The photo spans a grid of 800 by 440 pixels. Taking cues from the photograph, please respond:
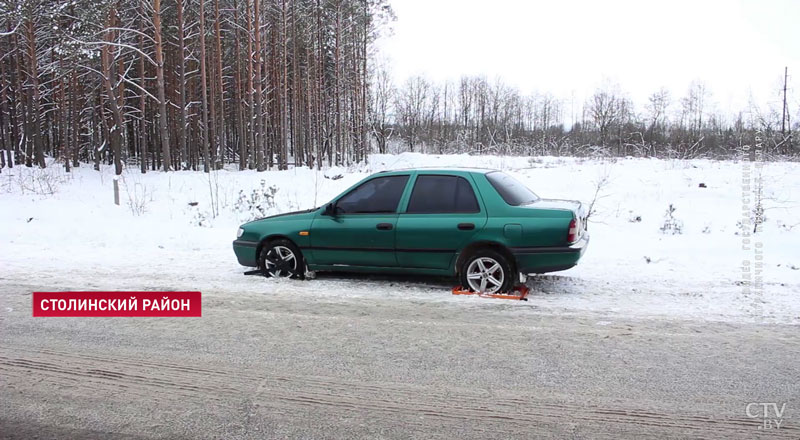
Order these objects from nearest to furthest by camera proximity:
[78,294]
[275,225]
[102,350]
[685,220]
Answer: [102,350]
[78,294]
[275,225]
[685,220]

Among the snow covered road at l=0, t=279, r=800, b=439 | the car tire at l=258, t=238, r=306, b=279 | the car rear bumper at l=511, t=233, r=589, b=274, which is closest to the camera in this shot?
the snow covered road at l=0, t=279, r=800, b=439

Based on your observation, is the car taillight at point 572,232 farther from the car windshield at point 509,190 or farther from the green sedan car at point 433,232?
the car windshield at point 509,190

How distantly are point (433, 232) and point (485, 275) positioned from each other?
81cm

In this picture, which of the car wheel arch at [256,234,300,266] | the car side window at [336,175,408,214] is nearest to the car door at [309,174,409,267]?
the car side window at [336,175,408,214]

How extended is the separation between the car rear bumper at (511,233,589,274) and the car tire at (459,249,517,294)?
0.16 meters

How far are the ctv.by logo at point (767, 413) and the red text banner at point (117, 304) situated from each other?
195 inches

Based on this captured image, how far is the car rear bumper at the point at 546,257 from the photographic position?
587 centimetres

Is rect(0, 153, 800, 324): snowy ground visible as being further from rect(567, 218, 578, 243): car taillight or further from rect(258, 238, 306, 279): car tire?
rect(567, 218, 578, 243): car taillight

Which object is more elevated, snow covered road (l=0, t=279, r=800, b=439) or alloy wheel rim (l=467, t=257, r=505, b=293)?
alloy wheel rim (l=467, t=257, r=505, b=293)

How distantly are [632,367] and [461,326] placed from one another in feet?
5.20

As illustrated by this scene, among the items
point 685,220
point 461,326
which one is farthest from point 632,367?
point 685,220

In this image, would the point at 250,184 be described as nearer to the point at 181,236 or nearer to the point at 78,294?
the point at 181,236

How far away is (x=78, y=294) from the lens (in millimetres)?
6324

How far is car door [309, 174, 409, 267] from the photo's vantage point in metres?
6.57
